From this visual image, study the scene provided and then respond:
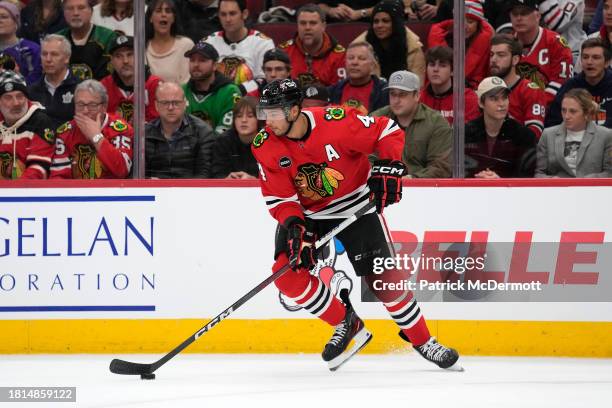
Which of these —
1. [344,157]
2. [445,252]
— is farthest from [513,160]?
[344,157]

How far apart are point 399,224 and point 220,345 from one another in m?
→ 1.09

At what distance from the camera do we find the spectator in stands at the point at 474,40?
552 centimetres

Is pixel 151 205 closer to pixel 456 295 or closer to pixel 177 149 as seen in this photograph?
pixel 177 149

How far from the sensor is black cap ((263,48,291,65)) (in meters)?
5.92

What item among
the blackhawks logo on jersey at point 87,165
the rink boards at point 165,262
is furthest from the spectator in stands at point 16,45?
the rink boards at point 165,262

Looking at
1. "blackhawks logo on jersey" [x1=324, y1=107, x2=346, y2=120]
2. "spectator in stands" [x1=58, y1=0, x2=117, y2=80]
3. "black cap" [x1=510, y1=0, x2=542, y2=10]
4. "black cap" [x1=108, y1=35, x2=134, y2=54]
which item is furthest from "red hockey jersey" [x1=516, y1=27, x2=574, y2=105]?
"spectator in stands" [x1=58, y1=0, x2=117, y2=80]

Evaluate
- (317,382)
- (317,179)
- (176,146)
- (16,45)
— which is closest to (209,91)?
(176,146)

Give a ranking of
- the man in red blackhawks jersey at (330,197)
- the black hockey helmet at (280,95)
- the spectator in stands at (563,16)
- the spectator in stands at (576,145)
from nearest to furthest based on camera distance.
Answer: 1. the black hockey helmet at (280,95)
2. the man in red blackhawks jersey at (330,197)
3. the spectator in stands at (576,145)
4. the spectator in stands at (563,16)

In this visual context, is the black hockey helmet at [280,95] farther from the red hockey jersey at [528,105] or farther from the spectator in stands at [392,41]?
the red hockey jersey at [528,105]

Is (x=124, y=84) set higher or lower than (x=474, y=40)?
lower

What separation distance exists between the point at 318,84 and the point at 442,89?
2.26 feet

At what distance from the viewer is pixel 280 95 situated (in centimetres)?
457

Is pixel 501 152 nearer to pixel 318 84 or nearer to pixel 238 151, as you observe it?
pixel 318 84

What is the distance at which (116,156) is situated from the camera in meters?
5.59
